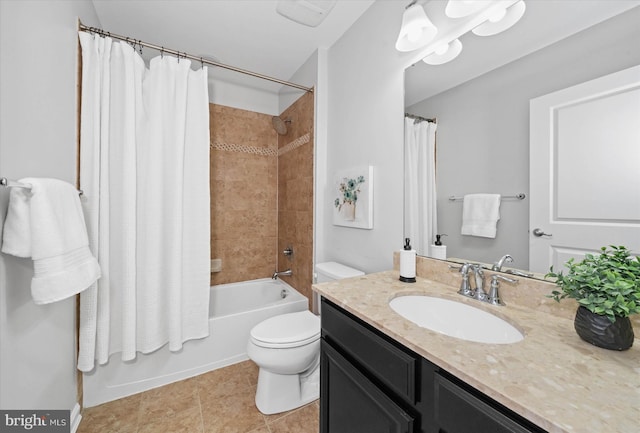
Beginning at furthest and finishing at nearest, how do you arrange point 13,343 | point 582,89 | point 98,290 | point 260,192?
point 260,192, point 98,290, point 13,343, point 582,89

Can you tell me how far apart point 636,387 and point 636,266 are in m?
0.29

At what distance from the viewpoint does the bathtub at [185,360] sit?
5.10 feet

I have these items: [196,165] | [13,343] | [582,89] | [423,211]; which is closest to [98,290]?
[13,343]

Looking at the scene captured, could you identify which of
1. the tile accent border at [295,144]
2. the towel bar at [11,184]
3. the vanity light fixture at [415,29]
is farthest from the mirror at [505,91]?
the towel bar at [11,184]

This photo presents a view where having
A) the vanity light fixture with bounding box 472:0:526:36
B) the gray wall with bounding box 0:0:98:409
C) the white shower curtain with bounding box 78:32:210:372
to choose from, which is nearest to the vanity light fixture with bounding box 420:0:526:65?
the vanity light fixture with bounding box 472:0:526:36

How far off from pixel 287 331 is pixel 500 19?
5.91 ft

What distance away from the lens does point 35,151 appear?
104cm

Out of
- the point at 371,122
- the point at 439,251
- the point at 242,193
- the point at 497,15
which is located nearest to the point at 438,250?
the point at 439,251

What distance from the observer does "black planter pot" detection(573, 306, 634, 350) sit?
1.98 feet

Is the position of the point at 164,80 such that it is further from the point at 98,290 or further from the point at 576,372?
the point at 576,372

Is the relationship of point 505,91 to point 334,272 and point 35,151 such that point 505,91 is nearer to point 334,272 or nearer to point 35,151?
point 334,272

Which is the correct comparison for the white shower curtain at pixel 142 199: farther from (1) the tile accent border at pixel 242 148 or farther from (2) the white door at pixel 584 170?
(2) the white door at pixel 584 170

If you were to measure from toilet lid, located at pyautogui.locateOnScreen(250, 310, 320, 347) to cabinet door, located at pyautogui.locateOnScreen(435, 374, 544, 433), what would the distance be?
0.94m

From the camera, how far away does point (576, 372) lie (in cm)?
54
